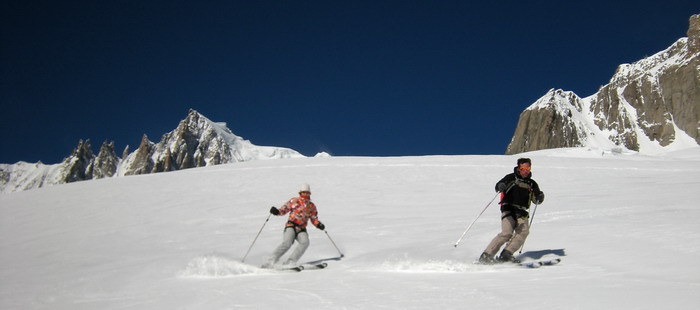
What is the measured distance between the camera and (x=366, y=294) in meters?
5.34

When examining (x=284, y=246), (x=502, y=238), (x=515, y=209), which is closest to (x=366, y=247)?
(x=284, y=246)

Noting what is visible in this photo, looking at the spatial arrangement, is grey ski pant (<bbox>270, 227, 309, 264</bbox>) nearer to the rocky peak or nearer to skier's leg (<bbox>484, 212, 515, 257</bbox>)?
skier's leg (<bbox>484, 212, 515, 257</bbox>)

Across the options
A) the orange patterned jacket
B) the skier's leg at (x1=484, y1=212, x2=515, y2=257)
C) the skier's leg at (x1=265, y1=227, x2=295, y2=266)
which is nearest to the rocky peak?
the skier's leg at (x1=484, y1=212, x2=515, y2=257)

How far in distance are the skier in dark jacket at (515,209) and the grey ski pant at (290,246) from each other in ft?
10.4

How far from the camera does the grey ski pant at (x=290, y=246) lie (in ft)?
26.7

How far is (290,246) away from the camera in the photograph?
8344mm

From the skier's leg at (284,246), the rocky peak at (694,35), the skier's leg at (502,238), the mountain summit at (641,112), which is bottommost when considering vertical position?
the skier's leg at (284,246)

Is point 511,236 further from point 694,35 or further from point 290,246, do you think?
point 694,35

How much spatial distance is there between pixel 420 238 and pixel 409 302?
5.70 m

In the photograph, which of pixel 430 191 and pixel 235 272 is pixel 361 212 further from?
pixel 235 272

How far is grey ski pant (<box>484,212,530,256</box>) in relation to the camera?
7504 millimetres

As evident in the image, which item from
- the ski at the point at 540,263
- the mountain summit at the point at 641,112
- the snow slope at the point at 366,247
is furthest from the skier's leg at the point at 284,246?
the mountain summit at the point at 641,112

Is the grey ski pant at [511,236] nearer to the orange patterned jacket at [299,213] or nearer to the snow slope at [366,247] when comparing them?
the snow slope at [366,247]

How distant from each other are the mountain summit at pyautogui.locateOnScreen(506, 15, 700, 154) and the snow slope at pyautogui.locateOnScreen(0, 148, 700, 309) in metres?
167
